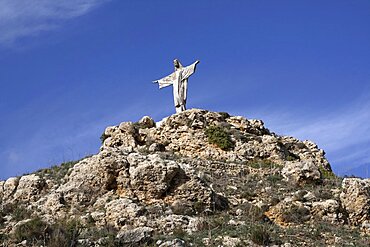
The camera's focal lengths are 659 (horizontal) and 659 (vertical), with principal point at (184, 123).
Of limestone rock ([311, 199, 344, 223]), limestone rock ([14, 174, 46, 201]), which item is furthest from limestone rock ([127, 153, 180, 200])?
limestone rock ([311, 199, 344, 223])

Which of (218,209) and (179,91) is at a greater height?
(179,91)

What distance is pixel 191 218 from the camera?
1902 centimetres

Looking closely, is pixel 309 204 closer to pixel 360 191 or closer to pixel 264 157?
pixel 360 191

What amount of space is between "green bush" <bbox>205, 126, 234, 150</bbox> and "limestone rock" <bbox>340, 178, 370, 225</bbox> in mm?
7410

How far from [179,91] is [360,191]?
12.4m

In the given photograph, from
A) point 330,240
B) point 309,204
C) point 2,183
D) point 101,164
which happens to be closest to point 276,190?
point 309,204

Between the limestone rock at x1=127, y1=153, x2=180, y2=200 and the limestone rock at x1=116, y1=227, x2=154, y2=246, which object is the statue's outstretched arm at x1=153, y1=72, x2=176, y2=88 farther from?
the limestone rock at x1=116, y1=227, x2=154, y2=246

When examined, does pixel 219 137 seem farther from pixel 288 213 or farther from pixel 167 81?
pixel 288 213

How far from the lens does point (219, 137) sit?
27.8m

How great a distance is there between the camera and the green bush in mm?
27578

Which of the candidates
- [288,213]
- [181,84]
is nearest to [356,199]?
[288,213]

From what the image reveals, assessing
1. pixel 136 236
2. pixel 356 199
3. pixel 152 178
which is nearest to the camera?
pixel 136 236

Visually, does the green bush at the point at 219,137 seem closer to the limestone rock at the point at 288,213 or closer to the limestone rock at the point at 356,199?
the limestone rock at the point at 288,213

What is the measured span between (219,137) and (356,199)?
27.9 ft
